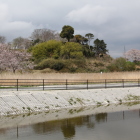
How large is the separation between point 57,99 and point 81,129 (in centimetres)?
836

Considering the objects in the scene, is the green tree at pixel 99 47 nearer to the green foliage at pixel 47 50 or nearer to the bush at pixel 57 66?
the green foliage at pixel 47 50

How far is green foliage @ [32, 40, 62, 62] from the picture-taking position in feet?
262

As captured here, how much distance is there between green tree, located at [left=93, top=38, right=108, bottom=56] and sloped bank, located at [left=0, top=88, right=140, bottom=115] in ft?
228

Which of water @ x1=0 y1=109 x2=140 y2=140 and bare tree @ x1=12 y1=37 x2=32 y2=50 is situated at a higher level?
bare tree @ x1=12 y1=37 x2=32 y2=50

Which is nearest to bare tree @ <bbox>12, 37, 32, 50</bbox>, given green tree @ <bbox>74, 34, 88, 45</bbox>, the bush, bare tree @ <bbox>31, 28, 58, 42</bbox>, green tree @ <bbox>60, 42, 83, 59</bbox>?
bare tree @ <bbox>31, 28, 58, 42</bbox>

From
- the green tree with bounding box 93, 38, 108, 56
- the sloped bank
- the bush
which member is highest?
the green tree with bounding box 93, 38, 108, 56

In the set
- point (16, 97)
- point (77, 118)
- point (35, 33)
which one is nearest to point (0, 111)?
point (16, 97)

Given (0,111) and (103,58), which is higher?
(103,58)

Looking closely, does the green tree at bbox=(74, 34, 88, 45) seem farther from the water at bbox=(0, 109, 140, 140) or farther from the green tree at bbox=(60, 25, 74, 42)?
the water at bbox=(0, 109, 140, 140)

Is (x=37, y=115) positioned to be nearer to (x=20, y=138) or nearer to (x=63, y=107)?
(x=63, y=107)

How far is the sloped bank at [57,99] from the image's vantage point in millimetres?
21359

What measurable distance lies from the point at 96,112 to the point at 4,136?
9612 millimetres

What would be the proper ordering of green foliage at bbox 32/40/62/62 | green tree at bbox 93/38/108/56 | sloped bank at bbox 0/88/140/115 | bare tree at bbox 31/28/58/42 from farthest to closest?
1. bare tree at bbox 31/28/58/42
2. green tree at bbox 93/38/108/56
3. green foliage at bbox 32/40/62/62
4. sloped bank at bbox 0/88/140/115

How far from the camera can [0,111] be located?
20.1 m
